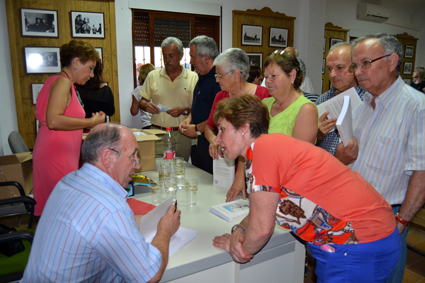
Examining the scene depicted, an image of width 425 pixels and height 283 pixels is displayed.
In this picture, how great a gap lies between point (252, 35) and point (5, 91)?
13.4ft

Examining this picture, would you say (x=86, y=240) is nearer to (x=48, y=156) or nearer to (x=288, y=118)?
(x=288, y=118)

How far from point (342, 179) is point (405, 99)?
619 mm

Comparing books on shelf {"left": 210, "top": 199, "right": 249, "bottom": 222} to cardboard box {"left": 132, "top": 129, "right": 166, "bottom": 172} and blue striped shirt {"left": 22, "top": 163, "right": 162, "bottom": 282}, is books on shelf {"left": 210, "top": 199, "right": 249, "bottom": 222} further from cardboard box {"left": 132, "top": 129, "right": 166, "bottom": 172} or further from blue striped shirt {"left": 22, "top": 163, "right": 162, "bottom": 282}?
cardboard box {"left": 132, "top": 129, "right": 166, "bottom": 172}

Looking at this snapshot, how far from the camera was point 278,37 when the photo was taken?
19.3ft

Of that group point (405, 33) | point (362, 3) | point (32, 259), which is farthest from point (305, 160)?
point (405, 33)

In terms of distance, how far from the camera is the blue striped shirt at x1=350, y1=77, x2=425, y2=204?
4.42ft

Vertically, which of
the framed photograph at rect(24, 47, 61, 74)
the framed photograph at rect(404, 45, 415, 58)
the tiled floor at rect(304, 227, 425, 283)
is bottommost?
the tiled floor at rect(304, 227, 425, 283)

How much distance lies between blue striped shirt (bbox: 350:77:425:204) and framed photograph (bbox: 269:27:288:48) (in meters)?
4.67

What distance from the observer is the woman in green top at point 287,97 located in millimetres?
1640

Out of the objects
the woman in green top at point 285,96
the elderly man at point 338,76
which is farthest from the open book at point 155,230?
the elderly man at point 338,76

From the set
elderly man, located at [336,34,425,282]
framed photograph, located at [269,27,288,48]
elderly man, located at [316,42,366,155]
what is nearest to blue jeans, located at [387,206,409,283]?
elderly man, located at [336,34,425,282]

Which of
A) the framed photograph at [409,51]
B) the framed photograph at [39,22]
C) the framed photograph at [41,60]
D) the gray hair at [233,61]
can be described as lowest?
the gray hair at [233,61]

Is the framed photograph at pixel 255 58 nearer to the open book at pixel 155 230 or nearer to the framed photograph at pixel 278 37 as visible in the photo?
the framed photograph at pixel 278 37

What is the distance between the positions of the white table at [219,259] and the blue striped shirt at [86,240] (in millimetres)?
188
